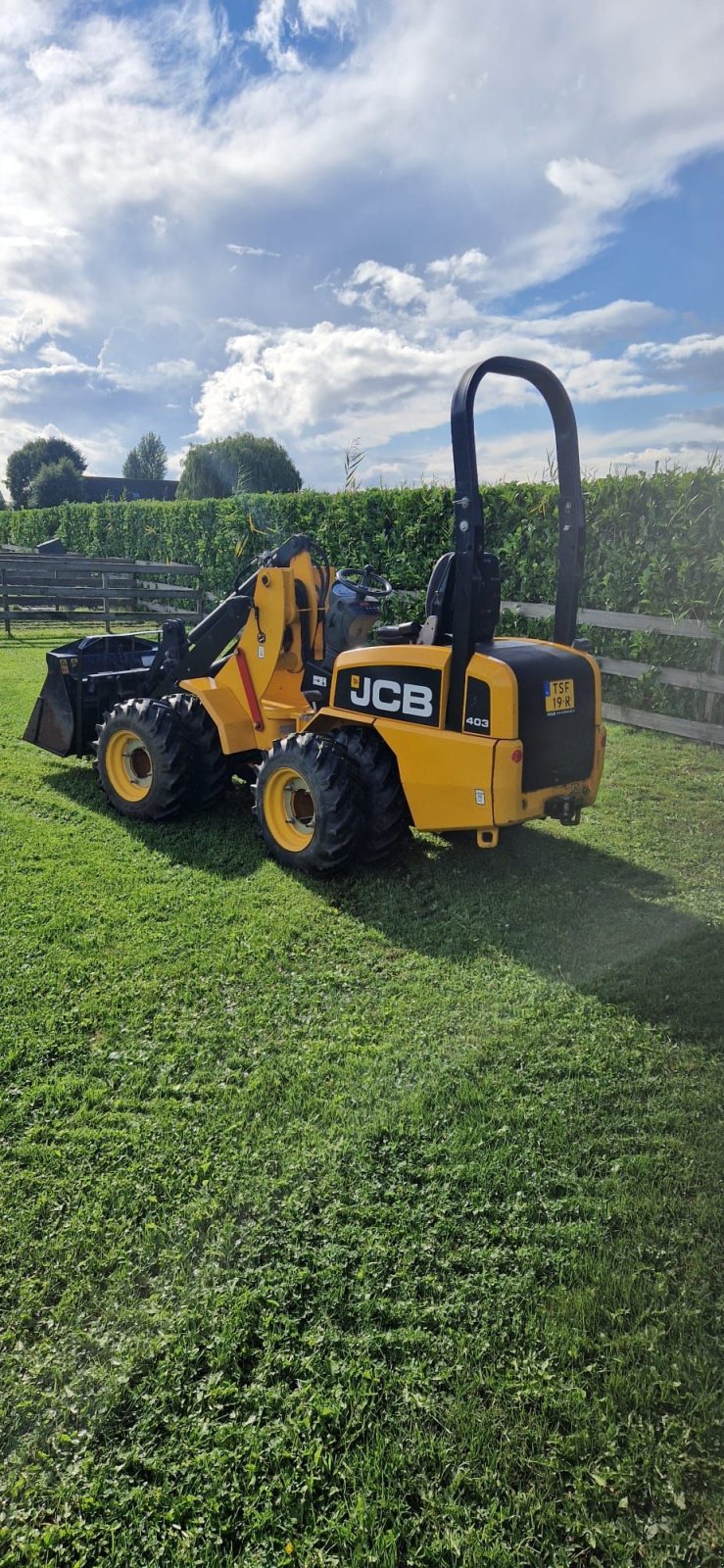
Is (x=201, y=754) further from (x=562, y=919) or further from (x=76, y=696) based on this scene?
(x=562, y=919)

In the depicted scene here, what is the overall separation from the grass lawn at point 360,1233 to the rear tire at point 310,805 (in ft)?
1.32

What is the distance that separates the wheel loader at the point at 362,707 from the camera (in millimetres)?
4602

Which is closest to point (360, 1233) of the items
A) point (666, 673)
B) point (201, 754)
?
point (201, 754)

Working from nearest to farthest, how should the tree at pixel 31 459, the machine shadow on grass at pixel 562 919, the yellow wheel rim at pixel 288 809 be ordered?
1. the machine shadow on grass at pixel 562 919
2. the yellow wheel rim at pixel 288 809
3. the tree at pixel 31 459

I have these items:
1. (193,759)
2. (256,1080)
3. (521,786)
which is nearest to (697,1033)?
(521,786)

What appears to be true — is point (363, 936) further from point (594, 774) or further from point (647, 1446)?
point (647, 1446)

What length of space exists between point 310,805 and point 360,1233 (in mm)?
3307

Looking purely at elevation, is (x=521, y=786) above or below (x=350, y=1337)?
above

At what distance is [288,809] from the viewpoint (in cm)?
565

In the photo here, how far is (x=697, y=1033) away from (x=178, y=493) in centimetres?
3681

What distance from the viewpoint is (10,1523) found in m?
1.95

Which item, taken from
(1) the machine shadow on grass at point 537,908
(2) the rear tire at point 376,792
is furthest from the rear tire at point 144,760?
(2) the rear tire at point 376,792

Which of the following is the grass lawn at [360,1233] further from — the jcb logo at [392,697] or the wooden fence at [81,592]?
the wooden fence at [81,592]

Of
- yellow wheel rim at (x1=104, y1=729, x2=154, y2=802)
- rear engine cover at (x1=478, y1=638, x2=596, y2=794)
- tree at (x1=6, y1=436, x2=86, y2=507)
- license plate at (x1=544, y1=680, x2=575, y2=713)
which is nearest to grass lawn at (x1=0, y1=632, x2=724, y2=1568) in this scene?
rear engine cover at (x1=478, y1=638, x2=596, y2=794)
